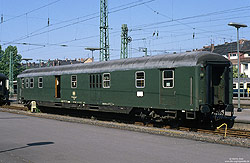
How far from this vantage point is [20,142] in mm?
10844

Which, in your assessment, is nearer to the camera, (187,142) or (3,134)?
(187,142)

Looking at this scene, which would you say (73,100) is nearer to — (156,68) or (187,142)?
(156,68)

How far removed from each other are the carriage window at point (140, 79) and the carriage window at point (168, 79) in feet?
4.31

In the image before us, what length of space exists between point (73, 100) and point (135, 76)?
6.18 m

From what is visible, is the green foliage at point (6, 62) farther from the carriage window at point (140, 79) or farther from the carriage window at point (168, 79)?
the carriage window at point (168, 79)

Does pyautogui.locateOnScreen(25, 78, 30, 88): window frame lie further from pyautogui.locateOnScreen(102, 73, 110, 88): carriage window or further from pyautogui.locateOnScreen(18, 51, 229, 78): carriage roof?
pyautogui.locateOnScreen(102, 73, 110, 88): carriage window

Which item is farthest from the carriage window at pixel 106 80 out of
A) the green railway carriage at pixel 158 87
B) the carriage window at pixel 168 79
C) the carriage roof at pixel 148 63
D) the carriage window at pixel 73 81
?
the carriage window at pixel 168 79

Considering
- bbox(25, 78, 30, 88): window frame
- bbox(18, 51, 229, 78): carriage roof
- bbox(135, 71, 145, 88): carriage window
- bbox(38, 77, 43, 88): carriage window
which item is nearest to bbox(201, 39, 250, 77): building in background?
bbox(25, 78, 30, 88): window frame

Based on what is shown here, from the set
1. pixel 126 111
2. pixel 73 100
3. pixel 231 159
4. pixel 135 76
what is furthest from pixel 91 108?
pixel 231 159

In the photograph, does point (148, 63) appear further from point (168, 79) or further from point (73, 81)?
point (73, 81)

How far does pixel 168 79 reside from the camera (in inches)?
575

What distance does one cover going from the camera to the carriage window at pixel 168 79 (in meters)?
14.4

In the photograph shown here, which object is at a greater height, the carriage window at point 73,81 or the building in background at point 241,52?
the building in background at point 241,52

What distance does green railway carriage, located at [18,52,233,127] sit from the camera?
44.7ft
